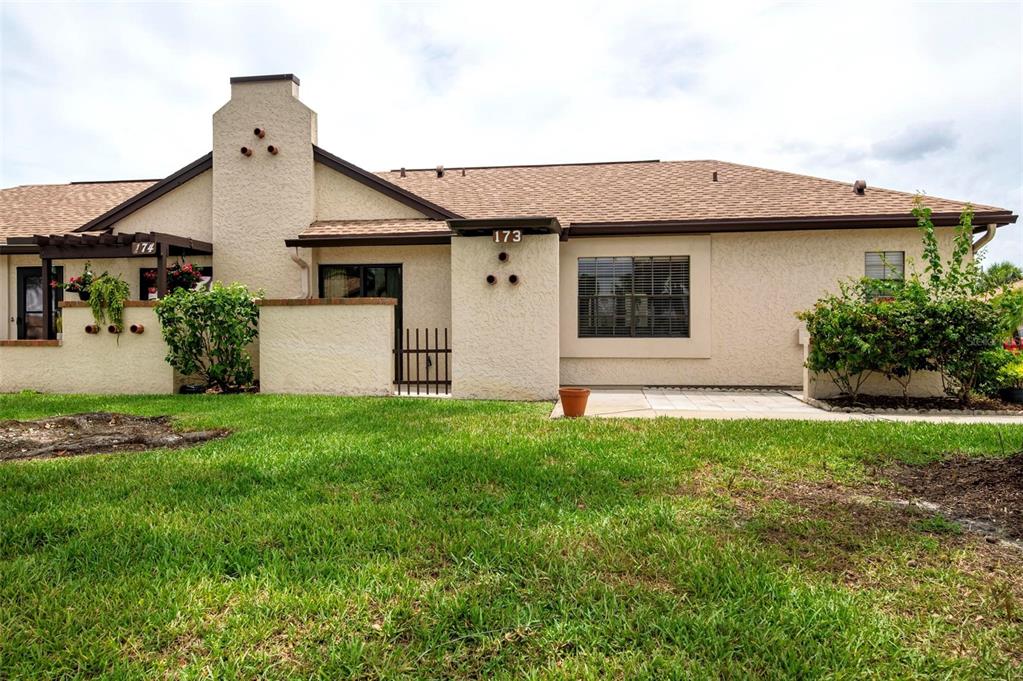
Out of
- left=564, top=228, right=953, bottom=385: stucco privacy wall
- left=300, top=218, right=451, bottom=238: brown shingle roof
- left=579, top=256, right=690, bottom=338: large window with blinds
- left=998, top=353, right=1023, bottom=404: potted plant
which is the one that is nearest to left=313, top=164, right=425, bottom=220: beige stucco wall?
left=300, top=218, right=451, bottom=238: brown shingle roof

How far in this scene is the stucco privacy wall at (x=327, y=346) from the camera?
1050cm

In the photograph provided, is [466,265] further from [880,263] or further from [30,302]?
[30,302]

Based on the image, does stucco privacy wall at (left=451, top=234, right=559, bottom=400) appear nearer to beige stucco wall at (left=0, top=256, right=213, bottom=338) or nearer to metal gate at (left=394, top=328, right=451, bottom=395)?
metal gate at (left=394, top=328, right=451, bottom=395)

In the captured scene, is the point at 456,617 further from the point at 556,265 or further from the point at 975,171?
the point at 975,171

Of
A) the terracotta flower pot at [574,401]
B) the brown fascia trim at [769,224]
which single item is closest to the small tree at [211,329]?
the terracotta flower pot at [574,401]

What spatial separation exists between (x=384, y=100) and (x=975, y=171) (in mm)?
12874

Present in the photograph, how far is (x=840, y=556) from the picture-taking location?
330 cm

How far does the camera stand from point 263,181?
13125mm

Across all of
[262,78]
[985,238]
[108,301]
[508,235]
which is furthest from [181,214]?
[985,238]

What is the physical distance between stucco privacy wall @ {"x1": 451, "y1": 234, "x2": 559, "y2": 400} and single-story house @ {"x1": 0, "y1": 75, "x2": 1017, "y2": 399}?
26 millimetres

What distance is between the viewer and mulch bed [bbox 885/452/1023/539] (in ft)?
13.0

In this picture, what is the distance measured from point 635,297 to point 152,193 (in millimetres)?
11294

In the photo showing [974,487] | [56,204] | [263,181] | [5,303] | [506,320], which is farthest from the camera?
[56,204]

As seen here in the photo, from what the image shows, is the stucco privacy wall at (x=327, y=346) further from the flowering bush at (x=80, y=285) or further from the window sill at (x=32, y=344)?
the flowering bush at (x=80, y=285)
